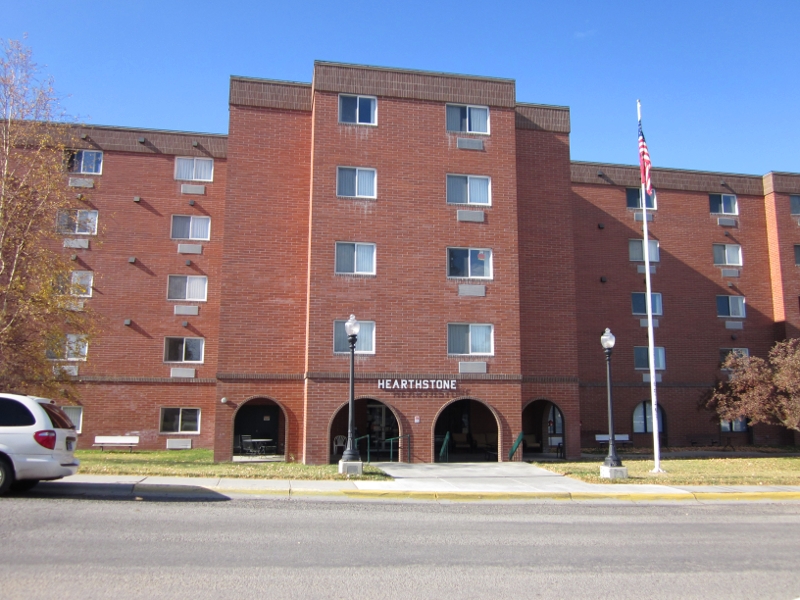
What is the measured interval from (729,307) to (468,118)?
17518 mm

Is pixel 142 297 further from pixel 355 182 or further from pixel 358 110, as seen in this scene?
pixel 358 110

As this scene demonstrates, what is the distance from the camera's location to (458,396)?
78.8 feet

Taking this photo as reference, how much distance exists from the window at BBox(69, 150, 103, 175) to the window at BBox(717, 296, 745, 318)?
96.9 feet

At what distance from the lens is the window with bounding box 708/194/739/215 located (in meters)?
34.8

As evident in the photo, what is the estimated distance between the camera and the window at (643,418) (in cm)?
3275

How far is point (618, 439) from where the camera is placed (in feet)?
105

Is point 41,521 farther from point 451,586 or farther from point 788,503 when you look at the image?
point 788,503

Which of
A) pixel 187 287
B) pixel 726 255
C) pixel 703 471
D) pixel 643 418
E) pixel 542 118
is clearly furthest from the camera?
pixel 726 255

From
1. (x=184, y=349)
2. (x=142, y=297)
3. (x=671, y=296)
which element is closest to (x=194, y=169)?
(x=142, y=297)

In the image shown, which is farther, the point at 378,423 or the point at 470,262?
the point at 378,423

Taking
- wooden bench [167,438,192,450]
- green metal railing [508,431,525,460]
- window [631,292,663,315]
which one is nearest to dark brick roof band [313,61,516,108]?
green metal railing [508,431,525,460]

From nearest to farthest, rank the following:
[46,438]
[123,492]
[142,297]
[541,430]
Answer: [46,438] → [123,492] → [541,430] → [142,297]

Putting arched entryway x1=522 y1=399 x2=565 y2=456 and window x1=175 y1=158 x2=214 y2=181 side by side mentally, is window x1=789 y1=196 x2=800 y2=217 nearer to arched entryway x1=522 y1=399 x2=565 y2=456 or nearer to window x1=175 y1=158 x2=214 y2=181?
arched entryway x1=522 y1=399 x2=565 y2=456

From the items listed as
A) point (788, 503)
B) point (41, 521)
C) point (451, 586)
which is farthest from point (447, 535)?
point (788, 503)
